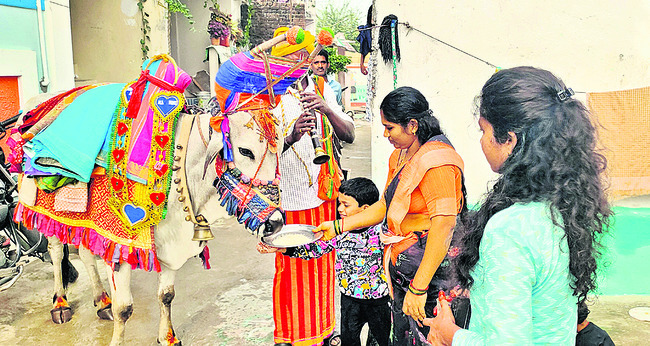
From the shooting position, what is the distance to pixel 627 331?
12.0 feet

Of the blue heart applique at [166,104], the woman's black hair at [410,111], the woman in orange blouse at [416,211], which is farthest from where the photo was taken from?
the blue heart applique at [166,104]

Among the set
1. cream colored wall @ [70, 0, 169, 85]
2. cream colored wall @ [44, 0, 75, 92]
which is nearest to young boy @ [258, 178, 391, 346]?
cream colored wall @ [44, 0, 75, 92]

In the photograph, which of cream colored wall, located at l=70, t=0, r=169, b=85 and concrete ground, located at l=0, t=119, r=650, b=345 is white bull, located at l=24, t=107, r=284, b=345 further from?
cream colored wall, located at l=70, t=0, r=169, b=85

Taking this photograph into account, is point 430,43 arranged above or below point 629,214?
above

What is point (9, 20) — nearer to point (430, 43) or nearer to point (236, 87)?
point (236, 87)

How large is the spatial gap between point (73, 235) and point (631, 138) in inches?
183

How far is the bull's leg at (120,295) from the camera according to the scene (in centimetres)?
311

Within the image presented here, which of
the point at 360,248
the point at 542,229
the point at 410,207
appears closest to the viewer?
the point at 542,229

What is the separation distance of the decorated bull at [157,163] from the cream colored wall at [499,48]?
7.46 feet

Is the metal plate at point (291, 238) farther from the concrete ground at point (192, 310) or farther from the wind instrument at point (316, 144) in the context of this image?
the concrete ground at point (192, 310)

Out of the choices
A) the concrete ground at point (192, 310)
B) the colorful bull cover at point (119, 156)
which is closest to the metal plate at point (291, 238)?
the colorful bull cover at point (119, 156)

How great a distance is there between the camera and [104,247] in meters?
2.98

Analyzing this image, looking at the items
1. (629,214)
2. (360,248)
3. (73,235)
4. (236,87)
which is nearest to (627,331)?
(629,214)

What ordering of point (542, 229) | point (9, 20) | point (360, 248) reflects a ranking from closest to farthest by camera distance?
1. point (542, 229)
2. point (360, 248)
3. point (9, 20)
